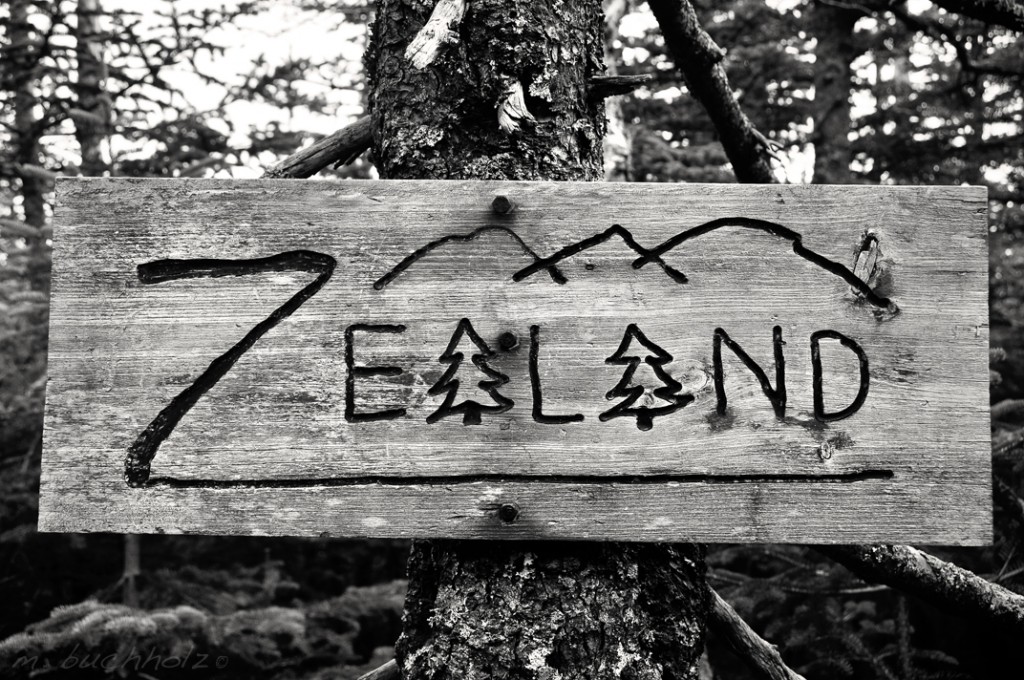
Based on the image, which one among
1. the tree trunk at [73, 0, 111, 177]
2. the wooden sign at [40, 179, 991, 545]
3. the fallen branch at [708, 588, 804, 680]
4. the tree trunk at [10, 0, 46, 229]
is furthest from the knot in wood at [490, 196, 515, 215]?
the tree trunk at [10, 0, 46, 229]

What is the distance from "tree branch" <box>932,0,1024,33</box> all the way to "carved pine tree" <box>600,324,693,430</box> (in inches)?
40.5

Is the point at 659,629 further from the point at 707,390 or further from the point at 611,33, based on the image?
the point at 611,33

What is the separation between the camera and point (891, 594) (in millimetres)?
3254

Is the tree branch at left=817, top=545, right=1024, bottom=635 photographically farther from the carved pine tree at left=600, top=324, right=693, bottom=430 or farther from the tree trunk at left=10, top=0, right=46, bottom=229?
the tree trunk at left=10, top=0, right=46, bottom=229

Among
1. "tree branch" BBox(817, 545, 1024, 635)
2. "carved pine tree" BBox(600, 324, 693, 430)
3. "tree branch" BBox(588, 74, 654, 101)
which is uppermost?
"tree branch" BBox(588, 74, 654, 101)

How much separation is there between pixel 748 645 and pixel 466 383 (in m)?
0.79

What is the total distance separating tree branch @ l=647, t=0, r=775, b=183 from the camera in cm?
160

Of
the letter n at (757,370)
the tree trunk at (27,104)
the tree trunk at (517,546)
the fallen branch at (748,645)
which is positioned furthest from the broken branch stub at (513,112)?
the tree trunk at (27,104)

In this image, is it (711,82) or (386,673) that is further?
(711,82)

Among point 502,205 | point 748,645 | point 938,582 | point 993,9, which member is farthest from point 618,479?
point 993,9

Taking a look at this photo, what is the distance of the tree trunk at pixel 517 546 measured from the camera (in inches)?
43.9

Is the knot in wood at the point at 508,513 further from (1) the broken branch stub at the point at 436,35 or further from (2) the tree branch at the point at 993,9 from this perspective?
(2) the tree branch at the point at 993,9

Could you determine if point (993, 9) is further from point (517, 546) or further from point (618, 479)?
point (517, 546)

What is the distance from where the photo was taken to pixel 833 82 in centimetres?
636
